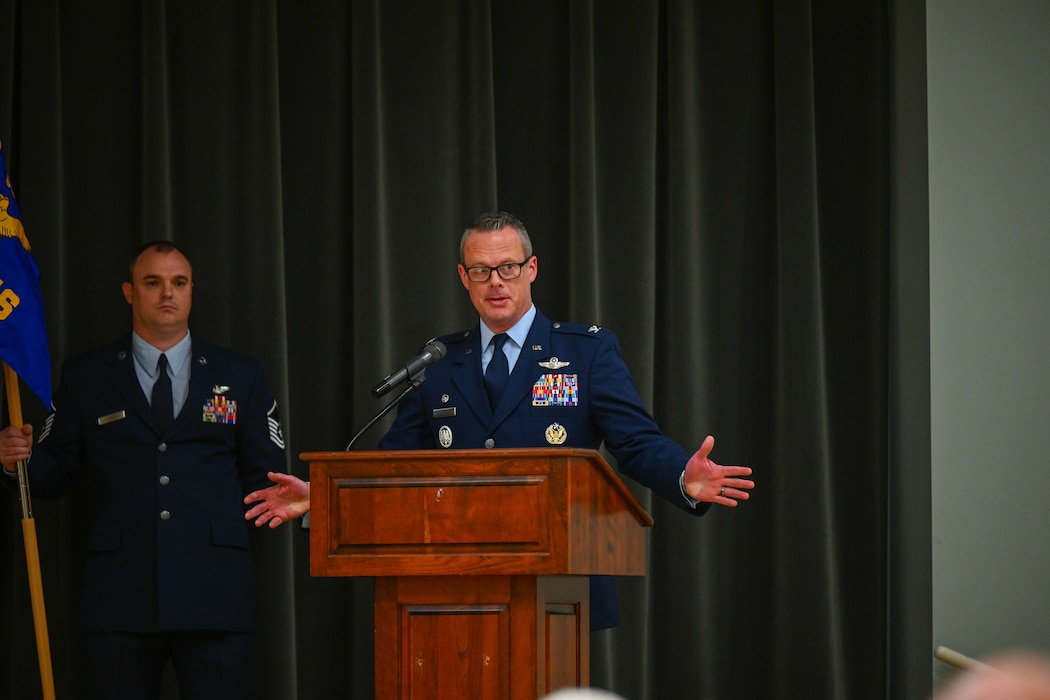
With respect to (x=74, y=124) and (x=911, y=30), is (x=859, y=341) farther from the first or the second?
(x=74, y=124)

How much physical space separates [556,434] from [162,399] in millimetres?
1469

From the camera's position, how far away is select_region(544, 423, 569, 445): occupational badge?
10.6ft

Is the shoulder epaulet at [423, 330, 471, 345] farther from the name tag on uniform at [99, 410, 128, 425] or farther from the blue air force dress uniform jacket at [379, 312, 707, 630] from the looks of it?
the name tag on uniform at [99, 410, 128, 425]

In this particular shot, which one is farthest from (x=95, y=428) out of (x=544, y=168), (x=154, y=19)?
(x=544, y=168)

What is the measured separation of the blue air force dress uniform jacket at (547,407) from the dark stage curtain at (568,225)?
3.79 ft

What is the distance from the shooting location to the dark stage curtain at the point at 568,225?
4.50 m

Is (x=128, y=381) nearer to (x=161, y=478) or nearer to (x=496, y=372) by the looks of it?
(x=161, y=478)

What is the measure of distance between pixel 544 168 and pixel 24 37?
6.41 ft

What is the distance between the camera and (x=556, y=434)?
10.6 ft

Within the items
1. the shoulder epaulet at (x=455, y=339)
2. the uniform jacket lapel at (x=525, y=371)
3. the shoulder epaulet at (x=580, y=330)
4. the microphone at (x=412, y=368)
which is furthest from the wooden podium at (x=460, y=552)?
the shoulder epaulet at (x=455, y=339)

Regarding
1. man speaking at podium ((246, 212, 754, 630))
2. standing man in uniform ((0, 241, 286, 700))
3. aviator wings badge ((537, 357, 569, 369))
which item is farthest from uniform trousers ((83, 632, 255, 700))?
aviator wings badge ((537, 357, 569, 369))

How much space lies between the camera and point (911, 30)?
451 cm

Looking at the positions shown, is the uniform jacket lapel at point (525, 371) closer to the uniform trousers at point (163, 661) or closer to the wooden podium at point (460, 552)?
the wooden podium at point (460, 552)

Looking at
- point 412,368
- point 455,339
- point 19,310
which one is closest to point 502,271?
point 455,339
